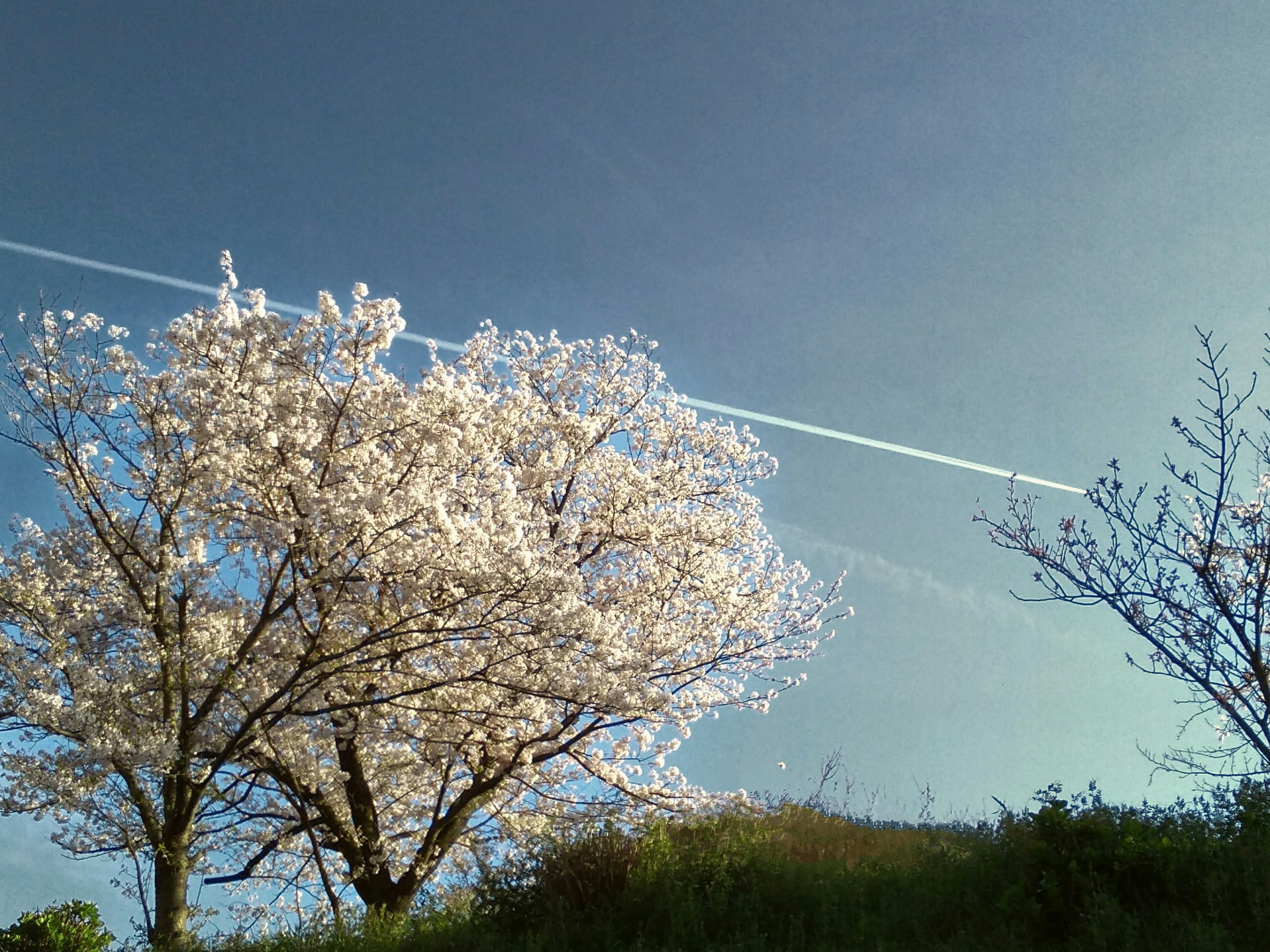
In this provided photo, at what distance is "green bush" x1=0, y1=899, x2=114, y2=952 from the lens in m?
9.34

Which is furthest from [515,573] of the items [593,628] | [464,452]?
[464,452]

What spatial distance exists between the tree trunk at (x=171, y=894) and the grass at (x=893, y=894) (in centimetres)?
318

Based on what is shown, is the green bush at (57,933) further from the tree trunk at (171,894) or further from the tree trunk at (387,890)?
the tree trunk at (387,890)

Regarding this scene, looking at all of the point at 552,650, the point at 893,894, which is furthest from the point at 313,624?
the point at 893,894

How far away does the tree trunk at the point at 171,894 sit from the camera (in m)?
11.1

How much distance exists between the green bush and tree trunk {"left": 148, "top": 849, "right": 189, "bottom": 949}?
1.13 meters

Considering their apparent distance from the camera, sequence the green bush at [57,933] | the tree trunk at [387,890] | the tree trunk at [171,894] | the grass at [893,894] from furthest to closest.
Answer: the tree trunk at [387,890] < the tree trunk at [171,894] < the green bush at [57,933] < the grass at [893,894]

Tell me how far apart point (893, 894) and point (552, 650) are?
5.04m

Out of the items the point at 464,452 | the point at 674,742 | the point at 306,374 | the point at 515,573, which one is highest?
the point at 306,374

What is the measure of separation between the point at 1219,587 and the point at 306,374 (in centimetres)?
999

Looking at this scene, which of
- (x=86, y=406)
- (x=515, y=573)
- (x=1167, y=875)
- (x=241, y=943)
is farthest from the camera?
(x=86, y=406)

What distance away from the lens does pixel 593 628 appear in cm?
1066

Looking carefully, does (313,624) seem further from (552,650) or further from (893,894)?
(893,894)

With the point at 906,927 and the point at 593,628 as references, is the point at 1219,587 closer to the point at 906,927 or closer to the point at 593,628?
the point at 906,927
